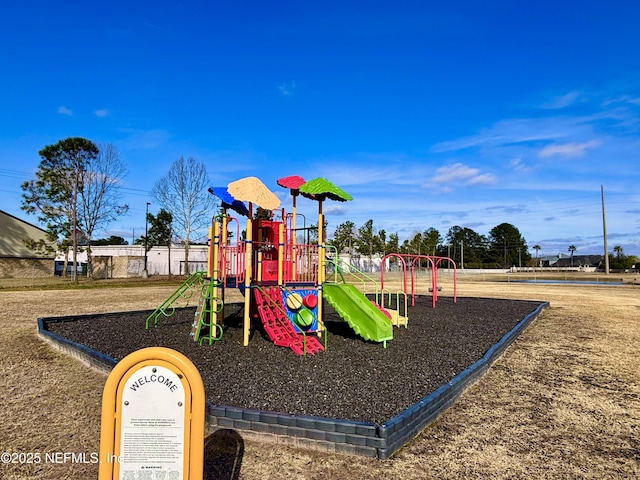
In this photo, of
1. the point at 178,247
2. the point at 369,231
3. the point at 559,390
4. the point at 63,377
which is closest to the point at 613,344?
the point at 559,390

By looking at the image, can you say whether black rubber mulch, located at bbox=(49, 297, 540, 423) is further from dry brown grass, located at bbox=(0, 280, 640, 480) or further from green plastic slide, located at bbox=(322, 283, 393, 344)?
dry brown grass, located at bbox=(0, 280, 640, 480)

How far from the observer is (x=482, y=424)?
15.2ft

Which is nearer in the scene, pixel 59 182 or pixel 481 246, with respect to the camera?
pixel 59 182

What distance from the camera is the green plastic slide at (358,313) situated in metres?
7.97

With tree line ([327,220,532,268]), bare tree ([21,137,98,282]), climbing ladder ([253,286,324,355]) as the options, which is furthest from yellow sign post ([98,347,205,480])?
tree line ([327,220,532,268])

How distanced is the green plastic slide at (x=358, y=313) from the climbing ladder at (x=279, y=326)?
0.84m

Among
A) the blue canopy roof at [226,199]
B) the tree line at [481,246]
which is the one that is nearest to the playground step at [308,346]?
the blue canopy roof at [226,199]

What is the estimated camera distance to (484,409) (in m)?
5.11

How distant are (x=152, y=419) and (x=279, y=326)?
18.8 feet

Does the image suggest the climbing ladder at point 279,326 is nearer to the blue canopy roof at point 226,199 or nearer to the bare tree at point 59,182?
the blue canopy roof at point 226,199

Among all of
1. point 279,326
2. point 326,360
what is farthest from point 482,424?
point 279,326

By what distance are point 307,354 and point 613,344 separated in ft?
22.9

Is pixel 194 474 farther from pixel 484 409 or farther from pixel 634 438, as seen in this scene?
pixel 634 438

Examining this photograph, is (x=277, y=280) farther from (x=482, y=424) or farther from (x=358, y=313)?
(x=482, y=424)
